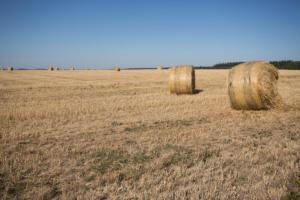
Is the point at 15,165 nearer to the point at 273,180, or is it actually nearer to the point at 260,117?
the point at 273,180

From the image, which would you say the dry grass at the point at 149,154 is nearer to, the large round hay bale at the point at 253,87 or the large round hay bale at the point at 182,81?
the large round hay bale at the point at 253,87

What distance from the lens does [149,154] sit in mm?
5633

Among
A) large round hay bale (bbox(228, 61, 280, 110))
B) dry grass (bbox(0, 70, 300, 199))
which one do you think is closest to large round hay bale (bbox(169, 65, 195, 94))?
large round hay bale (bbox(228, 61, 280, 110))

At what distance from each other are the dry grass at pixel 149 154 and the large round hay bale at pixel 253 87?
408 millimetres

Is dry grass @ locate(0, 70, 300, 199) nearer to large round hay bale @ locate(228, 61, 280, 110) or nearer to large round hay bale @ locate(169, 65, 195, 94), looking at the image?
large round hay bale @ locate(228, 61, 280, 110)

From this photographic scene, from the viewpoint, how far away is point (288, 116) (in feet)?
29.6

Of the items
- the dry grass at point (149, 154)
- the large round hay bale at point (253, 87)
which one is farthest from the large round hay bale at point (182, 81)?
the dry grass at point (149, 154)

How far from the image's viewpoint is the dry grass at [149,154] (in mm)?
4195

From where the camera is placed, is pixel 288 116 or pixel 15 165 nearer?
pixel 15 165

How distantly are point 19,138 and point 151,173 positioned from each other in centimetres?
354

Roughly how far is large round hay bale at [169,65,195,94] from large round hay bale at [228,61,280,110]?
14.7ft

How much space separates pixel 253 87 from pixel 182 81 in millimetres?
5522

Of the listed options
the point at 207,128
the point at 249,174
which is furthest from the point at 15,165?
the point at 207,128

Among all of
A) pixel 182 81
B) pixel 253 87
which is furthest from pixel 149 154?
pixel 182 81
